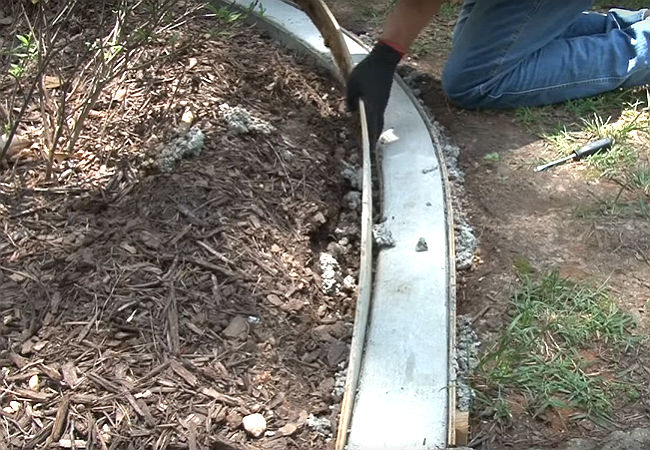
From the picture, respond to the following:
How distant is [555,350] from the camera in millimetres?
2004

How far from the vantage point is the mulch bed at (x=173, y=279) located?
1755mm

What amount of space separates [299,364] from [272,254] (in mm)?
369

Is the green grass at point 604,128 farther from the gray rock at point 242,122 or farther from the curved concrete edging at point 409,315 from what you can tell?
the gray rock at point 242,122

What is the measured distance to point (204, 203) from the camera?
7.27 feet

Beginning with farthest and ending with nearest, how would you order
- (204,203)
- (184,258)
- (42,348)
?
(204,203)
(184,258)
(42,348)

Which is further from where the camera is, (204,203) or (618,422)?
(204,203)

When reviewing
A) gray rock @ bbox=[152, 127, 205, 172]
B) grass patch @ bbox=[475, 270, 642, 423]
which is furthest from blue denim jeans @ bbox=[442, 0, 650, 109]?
gray rock @ bbox=[152, 127, 205, 172]

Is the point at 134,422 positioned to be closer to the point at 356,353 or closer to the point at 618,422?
the point at 356,353

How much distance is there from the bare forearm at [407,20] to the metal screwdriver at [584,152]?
688 millimetres

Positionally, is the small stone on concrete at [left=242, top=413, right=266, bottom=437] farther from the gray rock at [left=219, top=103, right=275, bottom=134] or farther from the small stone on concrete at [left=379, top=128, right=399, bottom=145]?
the small stone on concrete at [left=379, top=128, right=399, bottom=145]

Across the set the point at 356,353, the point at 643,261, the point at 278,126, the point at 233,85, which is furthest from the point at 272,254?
the point at 643,261

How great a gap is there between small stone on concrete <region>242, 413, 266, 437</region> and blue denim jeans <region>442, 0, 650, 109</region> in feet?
5.64

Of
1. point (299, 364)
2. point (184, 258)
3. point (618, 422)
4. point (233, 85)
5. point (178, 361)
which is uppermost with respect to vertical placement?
point (233, 85)

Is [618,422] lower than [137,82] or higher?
lower
